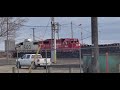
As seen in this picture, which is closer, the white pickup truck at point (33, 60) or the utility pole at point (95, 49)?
the utility pole at point (95, 49)

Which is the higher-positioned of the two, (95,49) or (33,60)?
(95,49)

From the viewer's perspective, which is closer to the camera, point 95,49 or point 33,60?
point 95,49

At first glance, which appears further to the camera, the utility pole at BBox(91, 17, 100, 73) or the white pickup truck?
the white pickup truck
